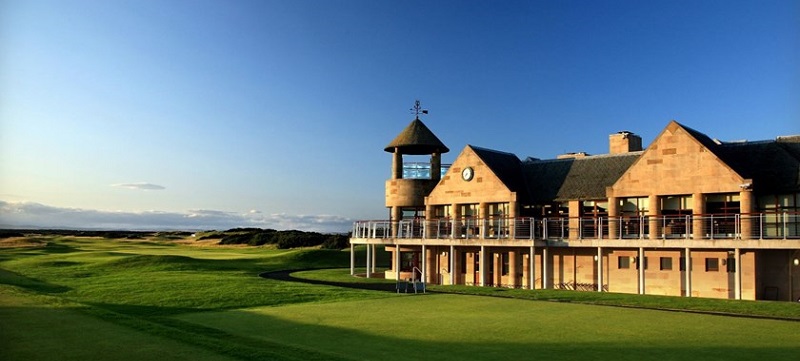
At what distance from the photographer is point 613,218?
3288cm

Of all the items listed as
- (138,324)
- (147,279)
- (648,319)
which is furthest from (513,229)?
(138,324)

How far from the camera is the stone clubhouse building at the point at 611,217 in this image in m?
29.9

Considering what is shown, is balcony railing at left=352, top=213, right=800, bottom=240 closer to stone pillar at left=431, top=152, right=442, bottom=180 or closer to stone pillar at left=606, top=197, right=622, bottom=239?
stone pillar at left=606, top=197, right=622, bottom=239

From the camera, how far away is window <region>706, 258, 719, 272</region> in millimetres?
31047

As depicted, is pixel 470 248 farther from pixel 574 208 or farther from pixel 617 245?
pixel 617 245

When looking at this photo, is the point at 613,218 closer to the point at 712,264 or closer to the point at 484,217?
the point at 712,264

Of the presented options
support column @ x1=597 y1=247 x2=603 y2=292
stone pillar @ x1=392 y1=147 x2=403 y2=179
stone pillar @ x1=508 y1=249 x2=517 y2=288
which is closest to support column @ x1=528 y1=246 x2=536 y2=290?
stone pillar @ x1=508 y1=249 x2=517 y2=288

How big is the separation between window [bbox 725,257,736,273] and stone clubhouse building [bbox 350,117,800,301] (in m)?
0.05

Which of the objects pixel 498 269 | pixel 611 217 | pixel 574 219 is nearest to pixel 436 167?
pixel 498 269

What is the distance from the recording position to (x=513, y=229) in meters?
36.7

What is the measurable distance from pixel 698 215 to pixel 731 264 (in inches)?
108

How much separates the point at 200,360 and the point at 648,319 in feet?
46.6

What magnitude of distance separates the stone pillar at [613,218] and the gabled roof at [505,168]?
546 cm

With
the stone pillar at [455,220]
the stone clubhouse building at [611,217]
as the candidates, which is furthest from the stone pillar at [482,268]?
the stone pillar at [455,220]
